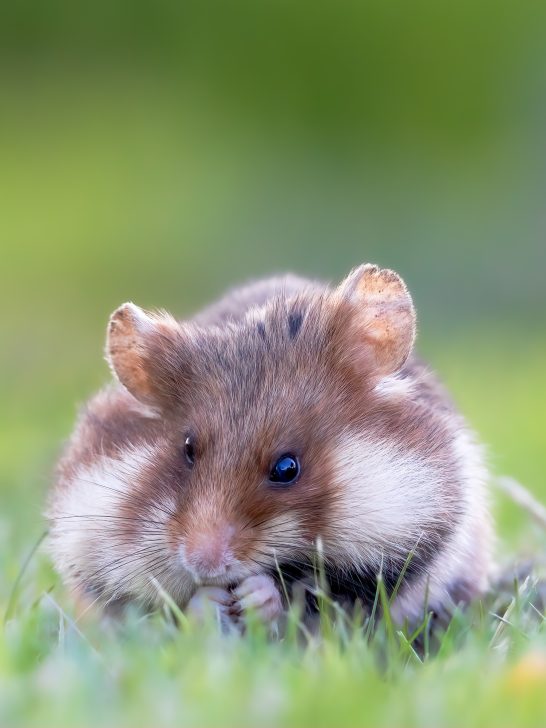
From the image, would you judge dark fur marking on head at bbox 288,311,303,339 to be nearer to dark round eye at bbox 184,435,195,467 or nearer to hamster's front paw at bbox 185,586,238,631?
dark round eye at bbox 184,435,195,467

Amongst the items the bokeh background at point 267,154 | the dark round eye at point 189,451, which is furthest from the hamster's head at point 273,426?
the bokeh background at point 267,154

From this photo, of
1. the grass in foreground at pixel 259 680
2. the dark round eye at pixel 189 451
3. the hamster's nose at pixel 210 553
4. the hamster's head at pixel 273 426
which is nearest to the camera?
the grass in foreground at pixel 259 680

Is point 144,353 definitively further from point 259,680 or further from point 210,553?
point 259,680

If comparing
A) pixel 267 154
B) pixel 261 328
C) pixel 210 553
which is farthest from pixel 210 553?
pixel 267 154

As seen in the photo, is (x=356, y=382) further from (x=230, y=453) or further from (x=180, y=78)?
(x=180, y=78)

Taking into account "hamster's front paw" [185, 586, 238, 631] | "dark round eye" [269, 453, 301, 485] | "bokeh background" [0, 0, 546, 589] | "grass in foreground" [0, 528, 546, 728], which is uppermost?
"bokeh background" [0, 0, 546, 589]

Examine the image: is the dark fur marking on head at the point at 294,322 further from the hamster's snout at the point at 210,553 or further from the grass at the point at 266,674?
the grass at the point at 266,674

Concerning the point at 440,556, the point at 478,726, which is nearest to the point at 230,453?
the point at 440,556

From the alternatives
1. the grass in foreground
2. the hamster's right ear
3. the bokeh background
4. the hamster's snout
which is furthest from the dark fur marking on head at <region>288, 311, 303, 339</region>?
the bokeh background
